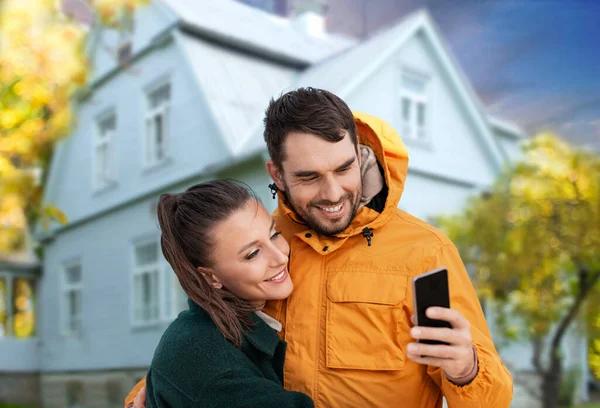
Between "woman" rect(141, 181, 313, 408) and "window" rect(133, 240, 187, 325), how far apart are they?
16.8 feet

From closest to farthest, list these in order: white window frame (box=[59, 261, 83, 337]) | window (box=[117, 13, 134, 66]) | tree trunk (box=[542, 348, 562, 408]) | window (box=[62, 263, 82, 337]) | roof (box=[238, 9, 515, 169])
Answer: tree trunk (box=[542, 348, 562, 408]), roof (box=[238, 9, 515, 169]), window (box=[117, 13, 134, 66]), white window frame (box=[59, 261, 83, 337]), window (box=[62, 263, 82, 337])

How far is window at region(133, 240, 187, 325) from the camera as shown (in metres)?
6.64

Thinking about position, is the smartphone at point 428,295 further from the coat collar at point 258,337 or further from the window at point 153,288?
the window at point 153,288

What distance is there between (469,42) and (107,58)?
455 centimetres

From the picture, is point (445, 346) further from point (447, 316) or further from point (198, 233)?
point (198, 233)

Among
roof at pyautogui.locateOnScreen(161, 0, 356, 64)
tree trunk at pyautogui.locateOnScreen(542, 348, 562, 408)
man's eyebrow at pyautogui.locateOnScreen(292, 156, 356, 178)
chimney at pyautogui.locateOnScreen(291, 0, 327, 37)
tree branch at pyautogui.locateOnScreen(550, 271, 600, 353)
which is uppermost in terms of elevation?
chimney at pyautogui.locateOnScreen(291, 0, 327, 37)

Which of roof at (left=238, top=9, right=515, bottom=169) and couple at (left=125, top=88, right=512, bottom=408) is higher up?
roof at (left=238, top=9, right=515, bottom=169)

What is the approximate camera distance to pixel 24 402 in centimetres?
954

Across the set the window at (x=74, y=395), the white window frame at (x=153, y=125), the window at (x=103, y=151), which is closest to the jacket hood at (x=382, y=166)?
the white window frame at (x=153, y=125)

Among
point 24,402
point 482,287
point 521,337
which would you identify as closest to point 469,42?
point 482,287

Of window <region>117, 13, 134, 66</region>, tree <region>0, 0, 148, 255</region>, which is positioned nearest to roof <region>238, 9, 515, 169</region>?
tree <region>0, 0, 148, 255</region>

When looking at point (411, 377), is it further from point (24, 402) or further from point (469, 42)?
point (24, 402)

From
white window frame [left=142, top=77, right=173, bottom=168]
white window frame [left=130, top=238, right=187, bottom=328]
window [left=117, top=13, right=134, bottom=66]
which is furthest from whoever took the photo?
window [left=117, top=13, right=134, bottom=66]

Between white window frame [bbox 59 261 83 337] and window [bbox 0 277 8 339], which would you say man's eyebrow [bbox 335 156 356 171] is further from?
window [bbox 0 277 8 339]
